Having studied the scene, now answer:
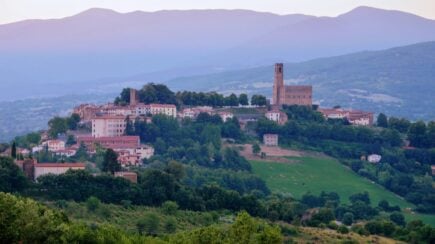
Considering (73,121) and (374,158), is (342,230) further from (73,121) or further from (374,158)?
(73,121)

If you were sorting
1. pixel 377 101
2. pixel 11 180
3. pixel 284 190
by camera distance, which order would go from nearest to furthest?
1. pixel 11 180
2. pixel 284 190
3. pixel 377 101

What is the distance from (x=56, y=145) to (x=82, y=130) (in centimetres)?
565

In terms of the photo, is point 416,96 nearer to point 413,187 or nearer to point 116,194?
point 413,187

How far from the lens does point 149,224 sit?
36094mm

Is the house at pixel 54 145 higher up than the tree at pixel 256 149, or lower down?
higher up

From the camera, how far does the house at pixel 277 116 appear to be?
68.7m

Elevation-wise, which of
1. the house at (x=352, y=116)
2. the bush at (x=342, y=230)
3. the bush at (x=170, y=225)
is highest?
the house at (x=352, y=116)

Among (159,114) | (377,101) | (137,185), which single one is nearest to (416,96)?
(377,101)

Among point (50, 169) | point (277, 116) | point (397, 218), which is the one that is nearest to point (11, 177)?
point (50, 169)

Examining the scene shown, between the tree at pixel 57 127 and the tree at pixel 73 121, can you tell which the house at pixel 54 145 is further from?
the tree at pixel 73 121

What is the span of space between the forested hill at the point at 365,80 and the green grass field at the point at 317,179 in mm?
71919

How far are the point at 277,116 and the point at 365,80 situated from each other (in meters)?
91.5

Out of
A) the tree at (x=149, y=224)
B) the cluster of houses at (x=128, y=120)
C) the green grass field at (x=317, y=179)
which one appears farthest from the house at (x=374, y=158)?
the tree at (x=149, y=224)

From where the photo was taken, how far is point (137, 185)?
4256 centimetres
